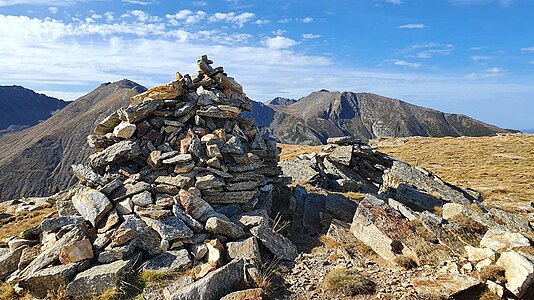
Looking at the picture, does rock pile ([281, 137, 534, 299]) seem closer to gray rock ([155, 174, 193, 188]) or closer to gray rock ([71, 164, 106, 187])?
gray rock ([155, 174, 193, 188])

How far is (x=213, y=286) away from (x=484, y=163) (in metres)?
55.0

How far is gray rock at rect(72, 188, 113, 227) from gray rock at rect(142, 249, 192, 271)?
290cm

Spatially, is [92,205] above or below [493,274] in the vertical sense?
above

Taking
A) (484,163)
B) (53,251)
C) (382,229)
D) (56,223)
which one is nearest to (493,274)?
(382,229)

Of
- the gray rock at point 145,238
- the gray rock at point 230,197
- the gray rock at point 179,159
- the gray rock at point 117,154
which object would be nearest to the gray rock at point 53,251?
the gray rock at point 145,238

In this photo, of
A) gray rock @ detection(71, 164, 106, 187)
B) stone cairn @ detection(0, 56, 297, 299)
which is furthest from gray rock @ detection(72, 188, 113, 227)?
gray rock @ detection(71, 164, 106, 187)

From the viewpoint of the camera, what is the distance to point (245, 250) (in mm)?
12453

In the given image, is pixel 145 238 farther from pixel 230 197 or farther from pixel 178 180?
pixel 230 197

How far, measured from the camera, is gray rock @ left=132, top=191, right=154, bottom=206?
13680 millimetres

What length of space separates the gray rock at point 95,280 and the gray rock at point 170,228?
5.55 feet

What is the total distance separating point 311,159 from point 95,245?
19.4 metres

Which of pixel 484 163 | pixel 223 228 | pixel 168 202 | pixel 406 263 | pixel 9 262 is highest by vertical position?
pixel 168 202

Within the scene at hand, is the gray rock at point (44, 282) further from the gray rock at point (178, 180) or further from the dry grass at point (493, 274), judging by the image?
the dry grass at point (493, 274)

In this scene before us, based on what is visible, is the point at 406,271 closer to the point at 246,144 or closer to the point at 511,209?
the point at 246,144
